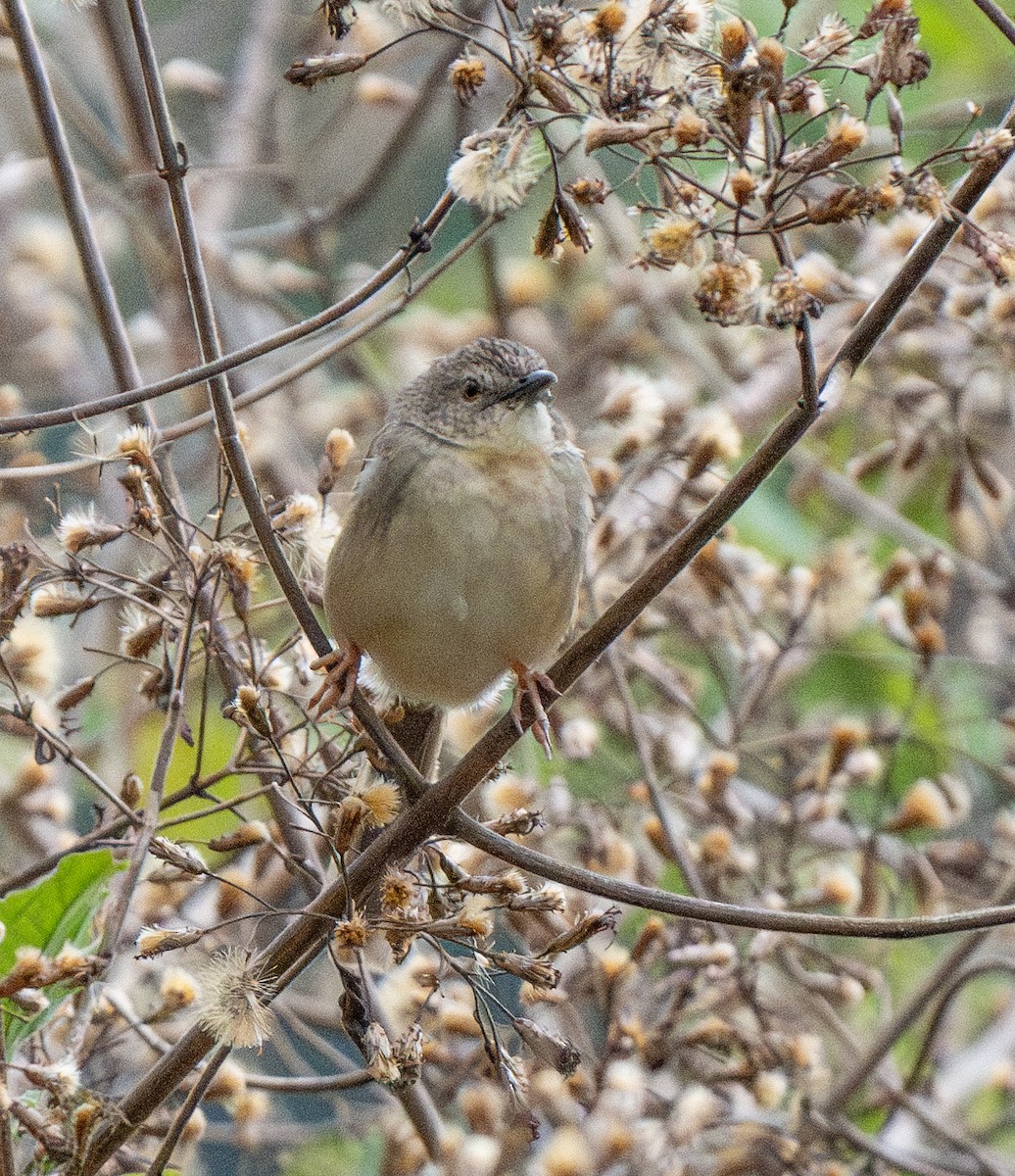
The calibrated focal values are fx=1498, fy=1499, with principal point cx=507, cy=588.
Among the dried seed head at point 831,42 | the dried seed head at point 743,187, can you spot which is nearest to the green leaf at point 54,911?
the dried seed head at point 743,187

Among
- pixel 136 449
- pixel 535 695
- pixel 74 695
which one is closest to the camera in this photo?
pixel 136 449

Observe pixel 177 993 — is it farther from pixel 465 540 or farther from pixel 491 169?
pixel 491 169

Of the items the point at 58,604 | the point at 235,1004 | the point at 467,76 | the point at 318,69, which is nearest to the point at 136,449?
the point at 58,604

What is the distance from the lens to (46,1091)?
2.36 m

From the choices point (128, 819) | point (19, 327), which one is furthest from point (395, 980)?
point (19, 327)

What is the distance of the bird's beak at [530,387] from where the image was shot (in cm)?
344

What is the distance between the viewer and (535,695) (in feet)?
10.4

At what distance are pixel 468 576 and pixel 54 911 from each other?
1.11 metres

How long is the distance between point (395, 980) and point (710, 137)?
214 centimetres

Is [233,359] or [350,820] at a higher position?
[233,359]

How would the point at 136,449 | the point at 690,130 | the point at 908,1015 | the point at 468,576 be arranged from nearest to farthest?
the point at 690,130
the point at 136,449
the point at 468,576
the point at 908,1015

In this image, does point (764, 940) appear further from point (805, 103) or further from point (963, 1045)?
point (963, 1045)

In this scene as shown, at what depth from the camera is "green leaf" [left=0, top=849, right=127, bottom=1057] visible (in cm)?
266

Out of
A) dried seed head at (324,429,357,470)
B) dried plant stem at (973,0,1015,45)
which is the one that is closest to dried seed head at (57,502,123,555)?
dried seed head at (324,429,357,470)
